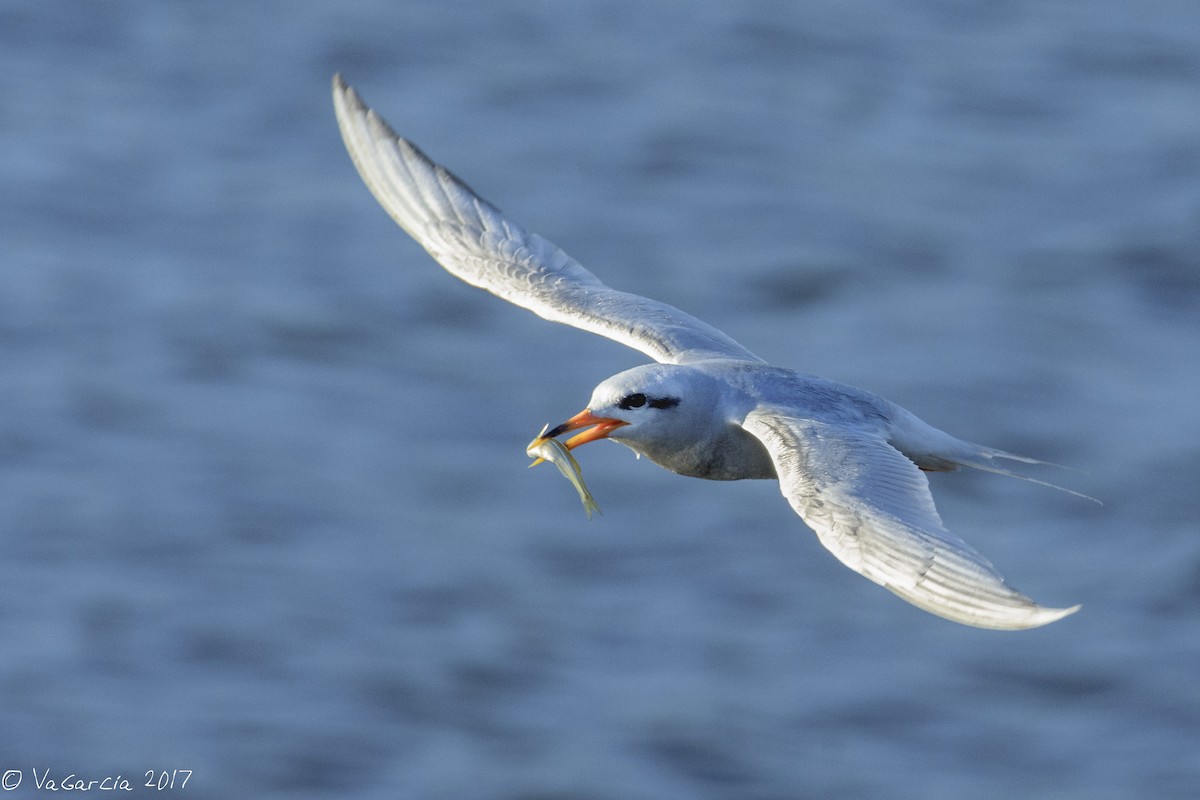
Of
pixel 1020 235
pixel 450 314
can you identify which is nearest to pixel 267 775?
pixel 450 314

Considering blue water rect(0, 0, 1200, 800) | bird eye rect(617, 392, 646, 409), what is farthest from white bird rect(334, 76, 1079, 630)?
blue water rect(0, 0, 1200, 800)

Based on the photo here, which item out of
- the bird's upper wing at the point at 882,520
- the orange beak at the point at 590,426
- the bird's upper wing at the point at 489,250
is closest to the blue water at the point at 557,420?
the bird's upper wing at the point at 489,250

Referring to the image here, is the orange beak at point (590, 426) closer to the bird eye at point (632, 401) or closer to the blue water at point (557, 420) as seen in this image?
the bird eye at point (632, 401)

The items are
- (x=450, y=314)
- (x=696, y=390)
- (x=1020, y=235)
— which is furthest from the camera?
(x=1020, y=235)

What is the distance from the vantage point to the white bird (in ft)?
28.6

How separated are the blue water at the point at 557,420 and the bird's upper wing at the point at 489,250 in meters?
11.1

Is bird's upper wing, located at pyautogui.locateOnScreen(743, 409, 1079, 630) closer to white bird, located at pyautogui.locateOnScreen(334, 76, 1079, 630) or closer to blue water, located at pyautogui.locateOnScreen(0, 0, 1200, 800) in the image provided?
white bird, located at pyautogui.locateOnScreen(334, 76, 1079, 630)

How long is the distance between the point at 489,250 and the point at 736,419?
2768 mm

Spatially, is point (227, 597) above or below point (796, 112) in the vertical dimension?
below

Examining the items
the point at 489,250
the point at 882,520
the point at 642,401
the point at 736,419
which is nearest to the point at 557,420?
the point at 489,250

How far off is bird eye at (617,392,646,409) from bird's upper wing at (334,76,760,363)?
156cm

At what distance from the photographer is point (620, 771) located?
74.5 ft

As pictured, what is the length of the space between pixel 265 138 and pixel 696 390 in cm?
2116

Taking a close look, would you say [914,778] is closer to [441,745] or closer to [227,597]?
[441,745]
